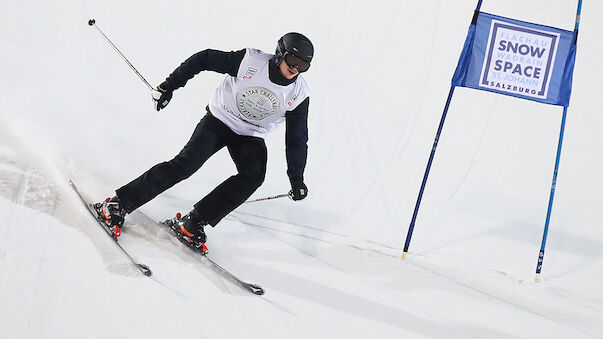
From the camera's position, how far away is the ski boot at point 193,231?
11.4 ft

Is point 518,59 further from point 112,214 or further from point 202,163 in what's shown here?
point 112,214

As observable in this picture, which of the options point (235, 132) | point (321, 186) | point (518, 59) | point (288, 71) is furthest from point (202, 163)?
point (518, 59)

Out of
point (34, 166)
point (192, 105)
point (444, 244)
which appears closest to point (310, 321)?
point (444, 244)

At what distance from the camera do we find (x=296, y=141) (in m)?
3.55

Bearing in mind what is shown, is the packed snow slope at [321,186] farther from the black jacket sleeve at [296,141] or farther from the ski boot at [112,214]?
the black jacket sleeve at [296,141]

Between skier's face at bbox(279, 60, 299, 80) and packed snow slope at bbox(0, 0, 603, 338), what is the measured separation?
1.07 meters

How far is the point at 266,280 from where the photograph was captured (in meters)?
3.28

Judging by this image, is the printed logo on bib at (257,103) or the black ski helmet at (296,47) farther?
the printed logo on bib at (257,103)

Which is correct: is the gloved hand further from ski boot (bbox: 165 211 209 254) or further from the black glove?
the black glove

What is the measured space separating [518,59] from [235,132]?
6.55ft

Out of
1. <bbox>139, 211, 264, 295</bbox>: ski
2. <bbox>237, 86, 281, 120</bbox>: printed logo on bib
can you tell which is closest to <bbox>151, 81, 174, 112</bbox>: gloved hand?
<bbox>237, 86, 281, 120</bbox>: printed logo on bib

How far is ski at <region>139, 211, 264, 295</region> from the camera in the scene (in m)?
3.10

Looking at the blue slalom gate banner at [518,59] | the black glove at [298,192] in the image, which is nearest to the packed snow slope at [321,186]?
the black glove at [298,192]

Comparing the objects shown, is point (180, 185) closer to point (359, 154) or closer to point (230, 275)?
point (230, 275)
